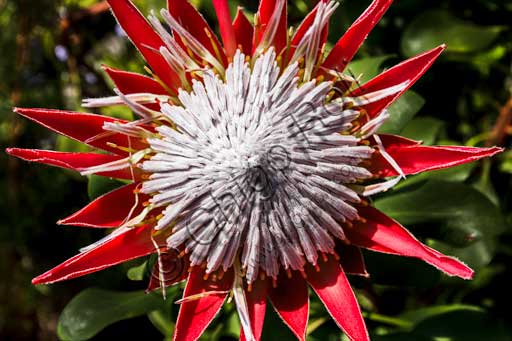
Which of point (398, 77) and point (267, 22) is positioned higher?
point (267, 22)

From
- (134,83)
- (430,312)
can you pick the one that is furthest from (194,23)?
(430,312)

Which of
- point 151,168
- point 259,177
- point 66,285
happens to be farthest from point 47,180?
point 259,177

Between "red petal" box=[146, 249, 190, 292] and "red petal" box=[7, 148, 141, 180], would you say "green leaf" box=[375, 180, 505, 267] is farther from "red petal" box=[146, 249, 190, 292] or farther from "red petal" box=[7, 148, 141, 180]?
"red petal" box=[7, 148, 141, 180]

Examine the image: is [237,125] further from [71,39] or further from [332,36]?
[71,39]

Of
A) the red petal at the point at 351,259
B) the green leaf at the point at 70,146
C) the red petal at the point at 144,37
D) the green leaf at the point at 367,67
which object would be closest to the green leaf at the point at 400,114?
the green leaf at the point at 367,67

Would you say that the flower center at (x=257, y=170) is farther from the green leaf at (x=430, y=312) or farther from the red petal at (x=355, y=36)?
the green leaf at (x=430, y=312)

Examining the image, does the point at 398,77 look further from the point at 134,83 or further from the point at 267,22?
the point at 134,83

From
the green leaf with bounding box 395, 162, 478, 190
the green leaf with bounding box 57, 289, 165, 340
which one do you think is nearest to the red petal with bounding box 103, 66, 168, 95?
the green leaf with bounding box 57, 289, 165, 340
